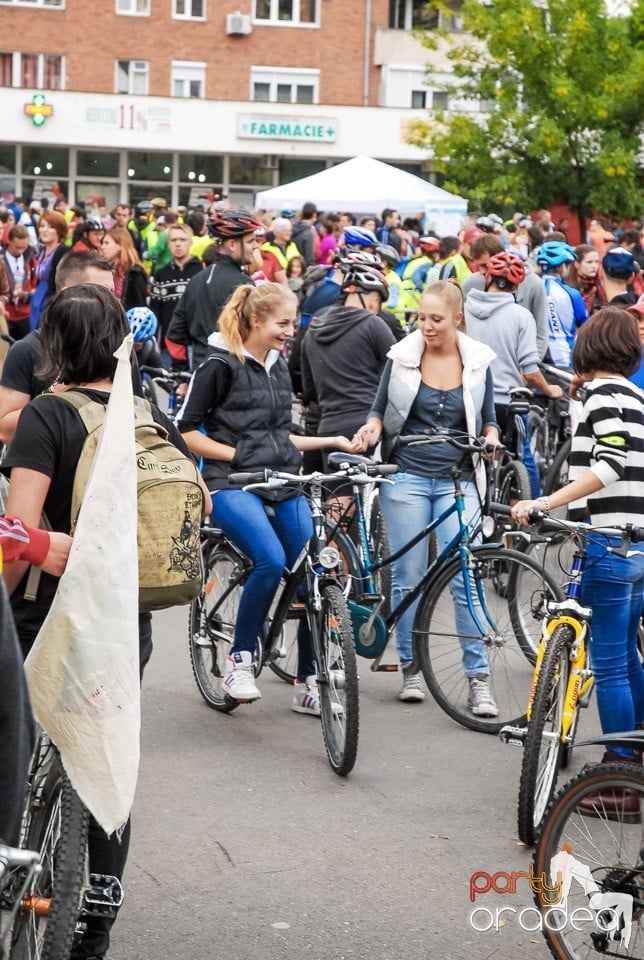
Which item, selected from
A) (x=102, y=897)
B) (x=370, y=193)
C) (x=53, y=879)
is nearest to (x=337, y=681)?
(x=102, y=897)

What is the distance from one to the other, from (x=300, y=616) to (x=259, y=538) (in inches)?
17.6

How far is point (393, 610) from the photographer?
22.2 feet

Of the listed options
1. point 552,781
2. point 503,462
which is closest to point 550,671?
point 552,781

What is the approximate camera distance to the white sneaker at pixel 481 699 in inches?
256

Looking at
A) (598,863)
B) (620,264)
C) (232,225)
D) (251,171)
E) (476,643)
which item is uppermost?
(251,171)

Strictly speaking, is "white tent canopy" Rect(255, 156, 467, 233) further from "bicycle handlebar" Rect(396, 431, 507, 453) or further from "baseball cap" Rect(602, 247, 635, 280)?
"bicycle handlebar" Rect(396, 431, 507, 453)

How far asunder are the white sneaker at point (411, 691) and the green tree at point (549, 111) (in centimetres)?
3008

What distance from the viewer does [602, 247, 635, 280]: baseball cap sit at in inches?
361

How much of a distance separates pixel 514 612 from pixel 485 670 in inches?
11.5

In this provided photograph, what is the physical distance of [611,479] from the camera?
5160 mm

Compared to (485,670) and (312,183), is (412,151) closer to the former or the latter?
(312,183)

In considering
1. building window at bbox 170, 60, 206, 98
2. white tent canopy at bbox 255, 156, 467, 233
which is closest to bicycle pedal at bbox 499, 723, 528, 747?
white tent canopy at bbox 255, 156, 467, 233

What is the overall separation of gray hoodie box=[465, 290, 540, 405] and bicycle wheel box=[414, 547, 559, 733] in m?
3.09

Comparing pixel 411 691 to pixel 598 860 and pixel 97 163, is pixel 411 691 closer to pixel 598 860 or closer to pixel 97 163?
pixel 598 860
